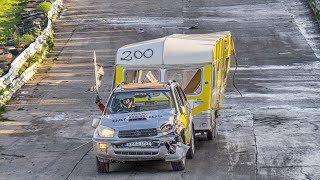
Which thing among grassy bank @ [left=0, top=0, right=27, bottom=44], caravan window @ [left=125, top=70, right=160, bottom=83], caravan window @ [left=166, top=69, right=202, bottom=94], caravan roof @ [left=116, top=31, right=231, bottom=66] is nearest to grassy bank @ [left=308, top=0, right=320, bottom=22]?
grassy bank @ [left=0, top=0, right=27, bottom=44]

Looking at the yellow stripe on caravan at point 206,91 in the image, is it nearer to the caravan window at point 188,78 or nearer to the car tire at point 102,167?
the caravan window at point 188,78

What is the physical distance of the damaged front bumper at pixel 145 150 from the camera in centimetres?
1515

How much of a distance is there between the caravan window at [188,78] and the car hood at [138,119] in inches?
144

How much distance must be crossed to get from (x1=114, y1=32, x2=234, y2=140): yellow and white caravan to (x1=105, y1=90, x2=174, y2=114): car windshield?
2596 millimetres

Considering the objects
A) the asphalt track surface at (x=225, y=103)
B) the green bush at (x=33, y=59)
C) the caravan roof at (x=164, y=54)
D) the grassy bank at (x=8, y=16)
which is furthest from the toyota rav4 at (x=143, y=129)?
the grassy bank at (x=8, y=16)

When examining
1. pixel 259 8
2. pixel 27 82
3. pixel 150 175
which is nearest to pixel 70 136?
pixel 150 175

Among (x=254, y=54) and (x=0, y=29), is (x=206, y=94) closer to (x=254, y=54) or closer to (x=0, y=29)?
(x=254, y=54)

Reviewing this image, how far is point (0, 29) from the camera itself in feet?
135

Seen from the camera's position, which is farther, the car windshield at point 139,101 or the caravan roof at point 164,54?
the caravan roof at point 164,54

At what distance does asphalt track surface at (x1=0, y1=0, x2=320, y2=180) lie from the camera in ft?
53.3

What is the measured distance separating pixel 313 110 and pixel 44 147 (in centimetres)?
852

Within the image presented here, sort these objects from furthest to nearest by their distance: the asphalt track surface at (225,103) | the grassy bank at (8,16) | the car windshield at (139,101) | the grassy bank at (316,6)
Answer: the grassy bank at (316,6), the grassy bank at (8,16), the car windshield at (139,101), the asphalt track surface at (225,103)

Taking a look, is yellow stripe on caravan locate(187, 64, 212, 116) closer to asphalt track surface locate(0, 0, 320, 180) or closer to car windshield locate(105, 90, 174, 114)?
asphalt track surface locate(0, 0, 320, 180)

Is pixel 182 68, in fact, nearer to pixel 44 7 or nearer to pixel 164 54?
pixel 164 54
